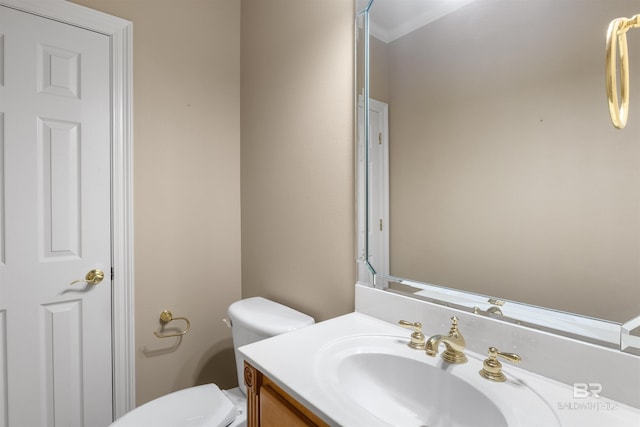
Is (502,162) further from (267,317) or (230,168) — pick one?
(230,168)

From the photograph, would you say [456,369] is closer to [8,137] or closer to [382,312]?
[382,312]

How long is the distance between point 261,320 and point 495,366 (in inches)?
31.8

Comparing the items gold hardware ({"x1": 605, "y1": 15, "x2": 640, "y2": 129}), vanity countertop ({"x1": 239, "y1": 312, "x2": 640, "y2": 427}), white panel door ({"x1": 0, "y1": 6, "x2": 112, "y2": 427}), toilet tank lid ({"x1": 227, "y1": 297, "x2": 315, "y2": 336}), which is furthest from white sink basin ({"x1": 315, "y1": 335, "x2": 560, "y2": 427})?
white panel door ({"x1": 0, "y1": 6, "x2": 112, "y2": 427})

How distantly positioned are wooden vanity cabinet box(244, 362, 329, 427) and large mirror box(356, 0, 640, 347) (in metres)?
0.46

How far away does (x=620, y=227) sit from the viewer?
599 mm

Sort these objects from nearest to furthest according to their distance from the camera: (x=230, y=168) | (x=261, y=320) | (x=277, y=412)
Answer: (x=277, y=412), (x=261, y=320), (x=230, y=168)

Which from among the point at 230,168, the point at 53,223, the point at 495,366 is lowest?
the point at 495,366

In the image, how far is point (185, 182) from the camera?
159cm

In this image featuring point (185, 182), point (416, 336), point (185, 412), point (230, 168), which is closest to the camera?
point (416, 336)

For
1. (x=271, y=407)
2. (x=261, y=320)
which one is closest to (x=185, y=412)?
(x=261, y=320)

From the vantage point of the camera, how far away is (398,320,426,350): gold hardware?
0.83m

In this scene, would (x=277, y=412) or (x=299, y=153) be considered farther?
(x=299, y=153)

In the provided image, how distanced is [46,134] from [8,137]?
112mm

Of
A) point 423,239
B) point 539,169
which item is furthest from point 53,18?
point 539,169
